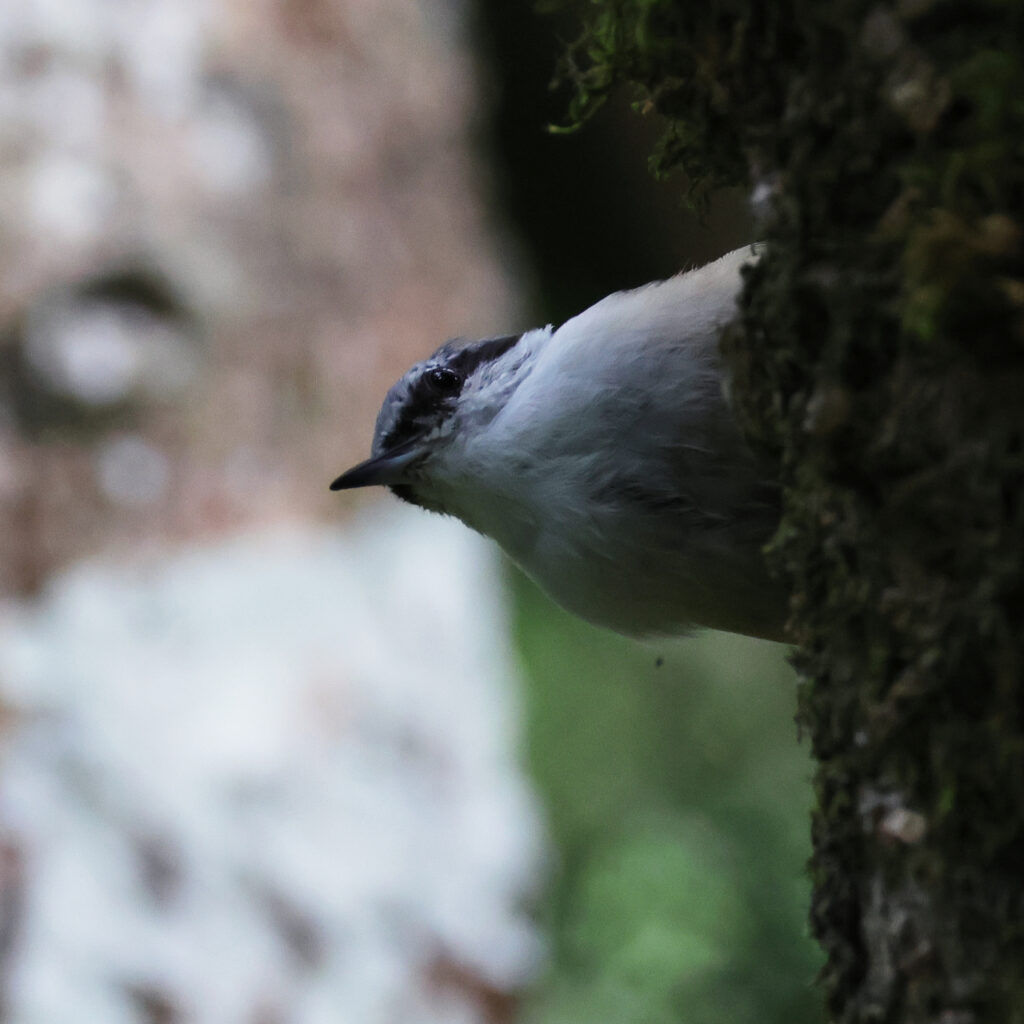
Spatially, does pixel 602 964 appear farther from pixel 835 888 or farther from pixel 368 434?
pixel 835 888

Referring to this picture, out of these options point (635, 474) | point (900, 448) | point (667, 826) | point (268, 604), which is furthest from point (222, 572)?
point (900, 448)

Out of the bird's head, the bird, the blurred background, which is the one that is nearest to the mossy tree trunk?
the bird

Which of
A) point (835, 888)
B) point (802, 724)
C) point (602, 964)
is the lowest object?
point (602, 964)

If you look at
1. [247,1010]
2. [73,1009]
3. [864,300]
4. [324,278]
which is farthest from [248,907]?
[864,300]

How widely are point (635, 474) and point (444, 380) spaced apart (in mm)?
432

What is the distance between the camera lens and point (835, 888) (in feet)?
2.85

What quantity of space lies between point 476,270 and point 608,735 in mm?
2510

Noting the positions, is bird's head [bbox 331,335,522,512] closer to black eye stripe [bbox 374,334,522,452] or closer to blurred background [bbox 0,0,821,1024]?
black eye stripe [bbox 374,334,522,452]

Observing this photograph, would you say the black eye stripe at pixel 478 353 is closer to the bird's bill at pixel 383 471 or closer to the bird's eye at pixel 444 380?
the bird's eye at pixel 444 380

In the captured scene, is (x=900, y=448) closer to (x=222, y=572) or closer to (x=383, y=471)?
(x=383, y=471)

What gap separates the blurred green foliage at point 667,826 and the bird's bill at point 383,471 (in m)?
1.80

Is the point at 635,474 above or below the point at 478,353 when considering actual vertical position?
below

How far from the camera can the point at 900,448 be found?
2.54 ft

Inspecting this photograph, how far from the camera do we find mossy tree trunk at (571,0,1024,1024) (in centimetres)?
71
